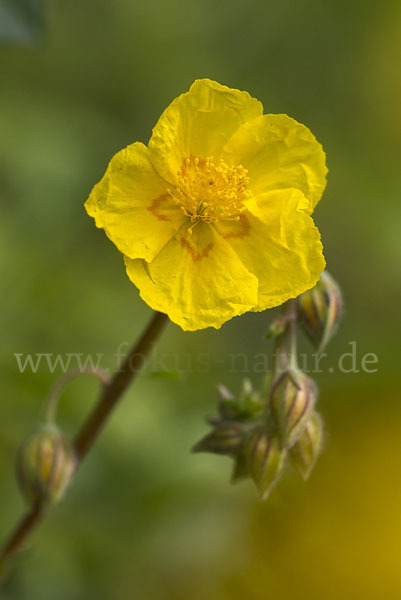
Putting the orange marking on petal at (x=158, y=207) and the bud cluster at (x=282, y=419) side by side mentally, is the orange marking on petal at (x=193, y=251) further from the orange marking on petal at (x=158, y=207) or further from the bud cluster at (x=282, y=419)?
the bud cluster at (x=282, y=419)

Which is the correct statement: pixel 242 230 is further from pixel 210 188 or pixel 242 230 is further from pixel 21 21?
pixel 21 21

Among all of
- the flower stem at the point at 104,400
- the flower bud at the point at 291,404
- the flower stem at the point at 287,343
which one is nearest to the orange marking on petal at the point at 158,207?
the flower stem at the point at 104,400

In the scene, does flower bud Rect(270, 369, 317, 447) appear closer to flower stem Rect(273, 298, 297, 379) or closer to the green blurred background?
flower stem Rect(273, 298, 297, 379)

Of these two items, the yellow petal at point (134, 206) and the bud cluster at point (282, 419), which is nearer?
the yellow petal at point (134, 206)

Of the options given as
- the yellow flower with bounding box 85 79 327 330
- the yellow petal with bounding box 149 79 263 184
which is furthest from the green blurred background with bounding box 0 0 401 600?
the yellow petal with bounding box 149 79 263 184

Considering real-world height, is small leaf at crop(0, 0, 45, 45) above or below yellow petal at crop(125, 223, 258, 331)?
above

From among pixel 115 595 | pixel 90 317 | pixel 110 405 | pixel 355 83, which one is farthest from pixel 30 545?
pixel 355 83

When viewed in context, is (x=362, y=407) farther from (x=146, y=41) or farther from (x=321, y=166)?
(x=146, y=41)
